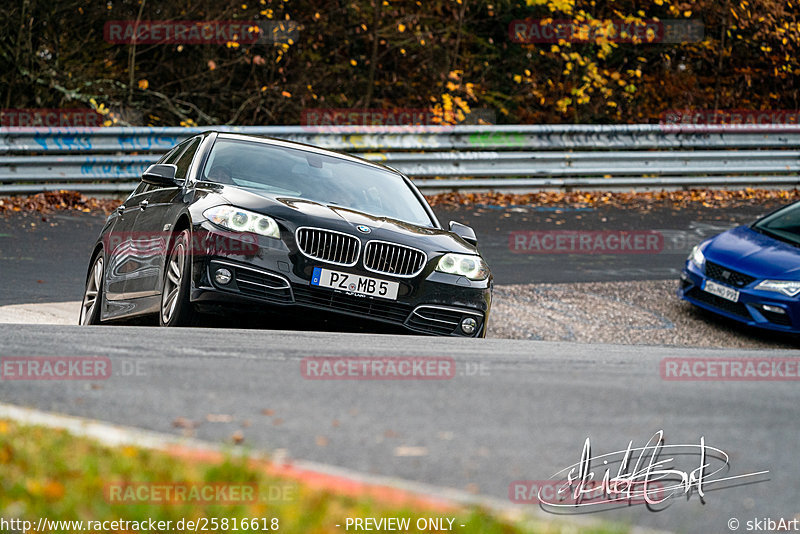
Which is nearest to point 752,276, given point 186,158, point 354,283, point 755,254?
point 755,254

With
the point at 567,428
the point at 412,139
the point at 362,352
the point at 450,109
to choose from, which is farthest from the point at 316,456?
the point at 450,109

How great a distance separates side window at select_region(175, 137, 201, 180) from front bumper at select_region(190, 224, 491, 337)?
138 cm

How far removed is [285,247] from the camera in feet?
21.2

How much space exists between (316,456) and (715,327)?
25.1 feet

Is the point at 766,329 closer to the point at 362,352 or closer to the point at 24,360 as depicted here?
the point at 362,352

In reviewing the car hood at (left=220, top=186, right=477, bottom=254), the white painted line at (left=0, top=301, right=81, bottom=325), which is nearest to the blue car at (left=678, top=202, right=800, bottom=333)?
the car hood at (left=220, top=186, right=477, bottom=254)

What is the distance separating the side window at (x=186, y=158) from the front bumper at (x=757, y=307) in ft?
17.1

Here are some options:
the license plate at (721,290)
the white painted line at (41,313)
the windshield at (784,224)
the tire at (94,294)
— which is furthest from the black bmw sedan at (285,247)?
the windshield at (784,224)

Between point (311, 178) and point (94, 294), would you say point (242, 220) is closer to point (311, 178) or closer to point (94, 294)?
point (311, 178)

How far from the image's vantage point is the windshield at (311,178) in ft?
24.1

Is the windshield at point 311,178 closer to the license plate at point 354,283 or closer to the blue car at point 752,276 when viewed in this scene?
the license plate at point 354,283

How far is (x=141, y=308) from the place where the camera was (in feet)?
23.9

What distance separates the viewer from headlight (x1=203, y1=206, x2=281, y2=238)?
6466 mm

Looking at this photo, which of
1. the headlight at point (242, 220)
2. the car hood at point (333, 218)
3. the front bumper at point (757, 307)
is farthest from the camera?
the front bumper at point (757, 307)
